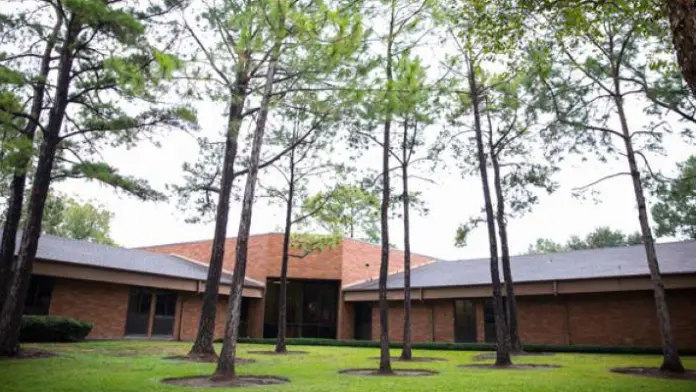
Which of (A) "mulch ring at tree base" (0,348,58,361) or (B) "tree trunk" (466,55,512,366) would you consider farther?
(B) "tree trunk" (466,55,512,366)

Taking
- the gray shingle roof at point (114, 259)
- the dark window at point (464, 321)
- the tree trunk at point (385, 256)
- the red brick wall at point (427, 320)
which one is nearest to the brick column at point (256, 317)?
the gray shingle roof at point (114, 259)

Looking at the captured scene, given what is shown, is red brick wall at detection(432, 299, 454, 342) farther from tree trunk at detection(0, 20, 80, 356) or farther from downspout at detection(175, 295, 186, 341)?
tree trunk at detection(0, 20, 80, 356)

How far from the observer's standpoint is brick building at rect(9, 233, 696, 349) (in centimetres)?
1811

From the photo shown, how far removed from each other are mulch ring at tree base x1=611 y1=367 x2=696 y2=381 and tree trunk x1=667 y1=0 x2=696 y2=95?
8.13 m

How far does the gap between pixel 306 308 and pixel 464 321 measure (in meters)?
8.88

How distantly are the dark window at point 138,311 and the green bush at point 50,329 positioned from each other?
4.05 metres

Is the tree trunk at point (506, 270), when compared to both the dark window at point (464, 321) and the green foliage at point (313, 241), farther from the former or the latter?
the green foliage at point (313, 241)

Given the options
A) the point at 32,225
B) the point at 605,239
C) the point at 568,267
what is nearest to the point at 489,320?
the point at 568,267

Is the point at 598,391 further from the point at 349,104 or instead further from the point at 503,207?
the point at 503,207

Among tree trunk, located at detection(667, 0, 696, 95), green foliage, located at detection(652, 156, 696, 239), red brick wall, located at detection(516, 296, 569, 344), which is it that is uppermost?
green foliage, located at detection(652, 156, 696, 239)

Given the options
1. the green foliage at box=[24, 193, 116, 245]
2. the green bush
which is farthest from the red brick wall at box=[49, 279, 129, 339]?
the green foliage at box=[24, 193, 116, 245]

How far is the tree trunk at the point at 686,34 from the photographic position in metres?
3.83

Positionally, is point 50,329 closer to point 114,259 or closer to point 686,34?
point 114,259

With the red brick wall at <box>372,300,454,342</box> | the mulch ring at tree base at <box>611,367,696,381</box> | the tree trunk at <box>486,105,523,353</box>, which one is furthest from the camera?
the red brick wall at <box>372,300,454,342</box>
